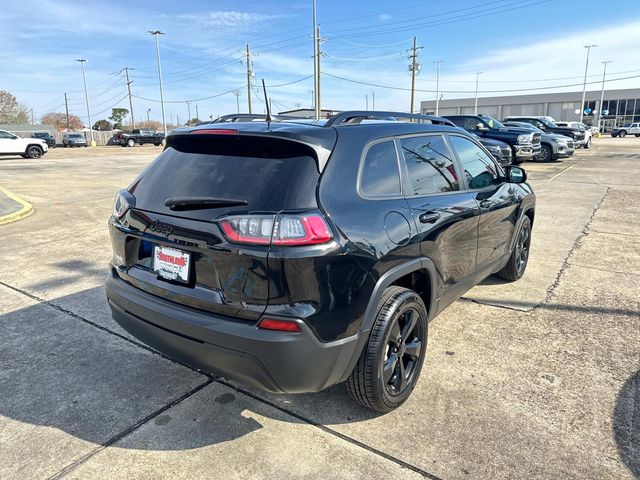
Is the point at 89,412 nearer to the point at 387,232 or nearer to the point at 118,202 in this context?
the point at 118,202

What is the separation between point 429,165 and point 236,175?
1.49 m

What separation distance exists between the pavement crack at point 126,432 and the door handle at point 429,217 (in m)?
1.77

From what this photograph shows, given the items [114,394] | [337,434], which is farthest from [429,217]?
[114,394]

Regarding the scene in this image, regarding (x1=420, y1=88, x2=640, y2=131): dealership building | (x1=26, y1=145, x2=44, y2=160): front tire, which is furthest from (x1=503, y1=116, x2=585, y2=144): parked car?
(x1=420, y1=88, x2=640, y2=131): dealership building

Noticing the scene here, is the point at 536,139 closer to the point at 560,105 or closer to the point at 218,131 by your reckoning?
the point at 218,131

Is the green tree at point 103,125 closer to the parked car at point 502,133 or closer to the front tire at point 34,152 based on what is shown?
the front tire at point 34,152

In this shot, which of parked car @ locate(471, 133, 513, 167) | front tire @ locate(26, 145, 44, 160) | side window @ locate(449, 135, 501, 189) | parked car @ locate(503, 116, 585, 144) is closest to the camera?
side window @ locate(449, 135, 501, 189)

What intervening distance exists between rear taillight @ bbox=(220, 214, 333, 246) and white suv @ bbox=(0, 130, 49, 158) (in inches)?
1143

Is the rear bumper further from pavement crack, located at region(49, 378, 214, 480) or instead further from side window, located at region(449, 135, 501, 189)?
side window, located at region(449, 135, 501, 189)

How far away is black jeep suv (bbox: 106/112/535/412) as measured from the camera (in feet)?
7.23

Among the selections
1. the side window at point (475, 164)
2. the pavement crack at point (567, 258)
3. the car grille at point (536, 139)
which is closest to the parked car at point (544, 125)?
the car grille at point (536, 139)

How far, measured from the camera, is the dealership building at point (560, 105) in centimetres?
8138

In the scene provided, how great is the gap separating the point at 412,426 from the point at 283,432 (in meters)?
0.75

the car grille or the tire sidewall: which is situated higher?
the car grille
